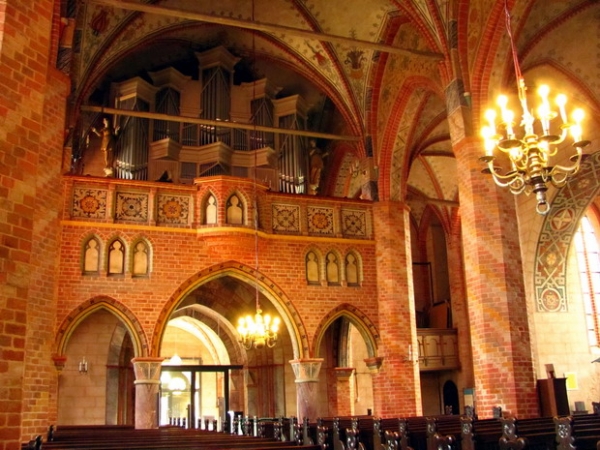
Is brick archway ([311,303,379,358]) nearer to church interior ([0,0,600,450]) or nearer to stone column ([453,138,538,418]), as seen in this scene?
church interior ([0,0,600,450])

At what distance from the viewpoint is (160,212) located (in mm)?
16125

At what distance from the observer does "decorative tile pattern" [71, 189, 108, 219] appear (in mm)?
15477

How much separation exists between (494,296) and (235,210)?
21.8ft

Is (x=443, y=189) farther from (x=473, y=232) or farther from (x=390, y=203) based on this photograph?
(x=473, y=232)

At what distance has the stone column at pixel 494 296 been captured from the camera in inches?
493

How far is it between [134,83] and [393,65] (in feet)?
24.9

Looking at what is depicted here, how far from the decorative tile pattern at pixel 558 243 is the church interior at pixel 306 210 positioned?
7cm

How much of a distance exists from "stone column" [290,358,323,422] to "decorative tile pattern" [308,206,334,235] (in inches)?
132

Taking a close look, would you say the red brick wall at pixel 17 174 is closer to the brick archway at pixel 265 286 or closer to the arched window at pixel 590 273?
the brick archway at pixel 265 286

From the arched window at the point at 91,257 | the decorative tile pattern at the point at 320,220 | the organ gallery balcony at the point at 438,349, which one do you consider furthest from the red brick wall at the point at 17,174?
the organ gallery balcony at the point at 438,349

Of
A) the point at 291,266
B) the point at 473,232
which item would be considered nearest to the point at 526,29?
the point at 473,232

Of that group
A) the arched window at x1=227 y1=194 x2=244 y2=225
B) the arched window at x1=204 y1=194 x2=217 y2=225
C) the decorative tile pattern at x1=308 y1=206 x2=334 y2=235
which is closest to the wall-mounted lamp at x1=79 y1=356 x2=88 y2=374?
the arched window at x1=204 y1=194 x2=217 y2=225

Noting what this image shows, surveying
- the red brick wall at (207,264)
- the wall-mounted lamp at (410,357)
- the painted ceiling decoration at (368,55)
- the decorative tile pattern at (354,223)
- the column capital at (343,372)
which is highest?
the painted ceiling decoration at (368,55)

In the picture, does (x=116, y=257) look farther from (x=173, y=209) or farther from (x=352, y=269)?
(x=352, y=269)
